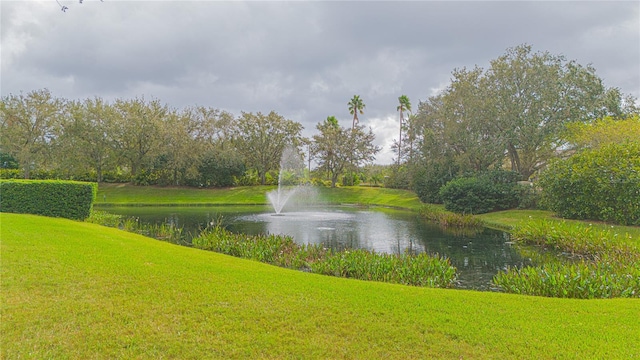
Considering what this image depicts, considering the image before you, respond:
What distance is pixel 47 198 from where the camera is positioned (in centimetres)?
1491

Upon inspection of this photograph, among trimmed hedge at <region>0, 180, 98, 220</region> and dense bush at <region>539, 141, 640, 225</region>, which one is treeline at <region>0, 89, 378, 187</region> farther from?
dense bush at <region>539, 141, 640, 225</region>

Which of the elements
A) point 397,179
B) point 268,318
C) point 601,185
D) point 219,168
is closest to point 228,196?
point 219,168

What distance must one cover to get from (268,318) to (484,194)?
26.1 meters

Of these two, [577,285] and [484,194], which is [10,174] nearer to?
[484,194]

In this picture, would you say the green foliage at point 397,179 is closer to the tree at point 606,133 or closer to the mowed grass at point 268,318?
the tree at point 606,133

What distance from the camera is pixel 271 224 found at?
843 inches

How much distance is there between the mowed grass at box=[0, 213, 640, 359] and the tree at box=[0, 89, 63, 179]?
3764cm

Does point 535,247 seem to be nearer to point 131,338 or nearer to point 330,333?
point 330,333

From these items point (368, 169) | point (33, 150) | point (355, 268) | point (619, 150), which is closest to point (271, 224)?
point (355, 268)

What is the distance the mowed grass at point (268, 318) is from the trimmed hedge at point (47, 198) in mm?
8772

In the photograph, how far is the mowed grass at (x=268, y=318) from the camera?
441 cm

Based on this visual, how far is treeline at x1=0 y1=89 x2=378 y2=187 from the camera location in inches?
1490

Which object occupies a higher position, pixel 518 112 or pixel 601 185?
pixel 518 112

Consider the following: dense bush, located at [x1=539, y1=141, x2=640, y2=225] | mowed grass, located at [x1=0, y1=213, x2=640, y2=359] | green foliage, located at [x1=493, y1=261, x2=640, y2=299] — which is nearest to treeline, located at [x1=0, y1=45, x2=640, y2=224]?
dense bush, located at [x1=539, y1=141, x2=640, y2=225]
